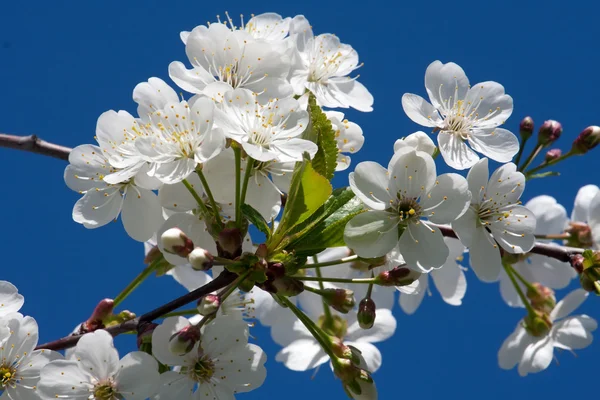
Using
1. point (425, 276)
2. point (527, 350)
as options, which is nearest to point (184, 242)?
point (425, 276)

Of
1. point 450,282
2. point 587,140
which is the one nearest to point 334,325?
point 450,282

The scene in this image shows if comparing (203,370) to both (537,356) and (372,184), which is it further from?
(537,356)

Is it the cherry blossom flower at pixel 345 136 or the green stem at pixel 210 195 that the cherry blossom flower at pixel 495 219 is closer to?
the cherry blossom flower at pixel 345 136

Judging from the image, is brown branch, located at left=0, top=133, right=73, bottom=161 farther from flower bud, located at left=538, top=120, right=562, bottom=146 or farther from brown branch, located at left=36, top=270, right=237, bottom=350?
flower bud, located at left=538, top=120, right=562, bottom=146

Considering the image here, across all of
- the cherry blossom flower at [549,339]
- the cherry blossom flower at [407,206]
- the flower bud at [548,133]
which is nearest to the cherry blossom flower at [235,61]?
the cherry blossom flower at [407,206]

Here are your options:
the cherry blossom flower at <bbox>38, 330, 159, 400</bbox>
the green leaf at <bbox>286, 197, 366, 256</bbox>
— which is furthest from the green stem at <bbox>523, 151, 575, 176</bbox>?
the cherry blossom flower at <bbox>38, 330, 159, 400</bbox>
